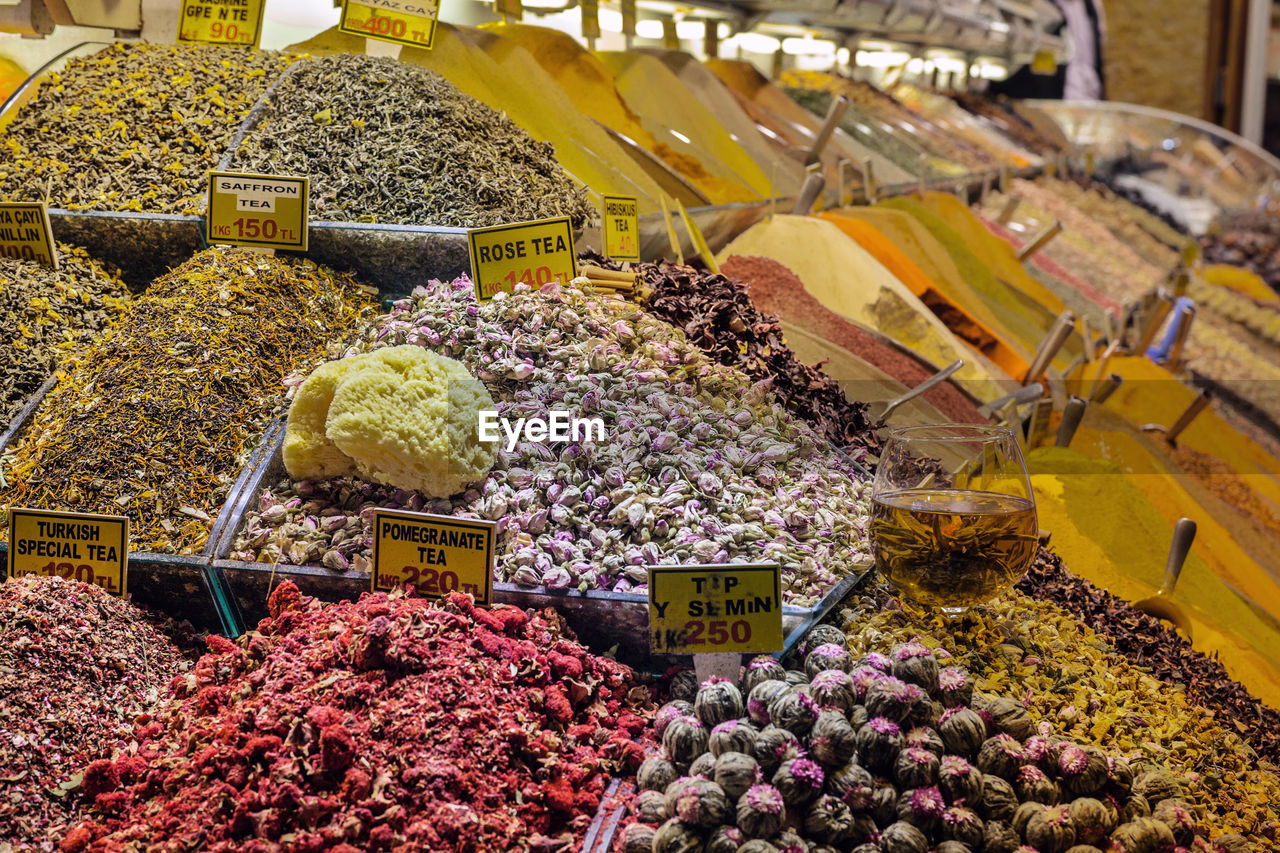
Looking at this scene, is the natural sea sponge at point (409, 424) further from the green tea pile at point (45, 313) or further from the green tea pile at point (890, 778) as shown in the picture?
the green tea pile at point (45, 313)

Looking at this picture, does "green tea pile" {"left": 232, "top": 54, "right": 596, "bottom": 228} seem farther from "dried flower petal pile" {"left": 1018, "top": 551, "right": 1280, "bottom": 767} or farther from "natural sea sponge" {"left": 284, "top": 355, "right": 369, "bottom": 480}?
"dried flower petal pile" {"left": 1018, "top": 551, "right": 1280, "bottom": 767}

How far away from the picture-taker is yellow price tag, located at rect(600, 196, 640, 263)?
6.84 ft

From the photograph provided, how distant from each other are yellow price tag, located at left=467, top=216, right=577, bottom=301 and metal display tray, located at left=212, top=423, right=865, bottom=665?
0.62 m

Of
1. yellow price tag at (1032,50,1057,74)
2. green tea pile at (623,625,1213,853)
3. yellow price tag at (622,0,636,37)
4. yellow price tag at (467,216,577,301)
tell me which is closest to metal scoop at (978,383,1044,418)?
yellow price tag at (467,216,577,301)

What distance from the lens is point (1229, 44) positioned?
7.19 meters

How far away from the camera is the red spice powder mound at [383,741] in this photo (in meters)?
1.05

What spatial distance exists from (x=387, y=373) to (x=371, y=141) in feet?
2.92

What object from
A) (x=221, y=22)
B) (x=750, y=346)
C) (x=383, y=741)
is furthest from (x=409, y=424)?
(x=221, y=22)

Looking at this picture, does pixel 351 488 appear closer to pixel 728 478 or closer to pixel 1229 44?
pixel 728 478

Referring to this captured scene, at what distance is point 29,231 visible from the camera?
83.5 inches

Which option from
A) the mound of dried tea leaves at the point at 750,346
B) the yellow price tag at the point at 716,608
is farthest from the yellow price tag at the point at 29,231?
the yellow price tag at the point at 716,608

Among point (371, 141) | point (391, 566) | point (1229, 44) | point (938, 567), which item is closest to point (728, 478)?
point (938, 567)

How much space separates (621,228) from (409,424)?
0.86 meters

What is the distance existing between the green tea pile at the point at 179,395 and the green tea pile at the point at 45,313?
0.10 m
